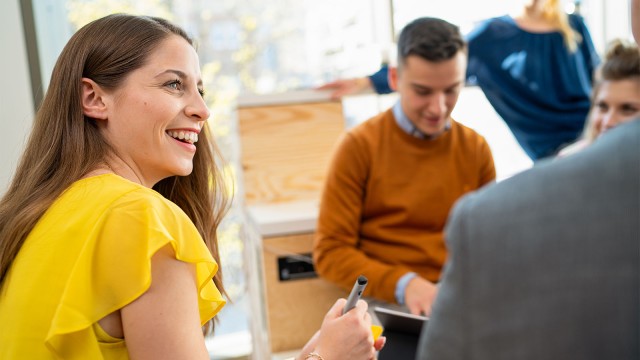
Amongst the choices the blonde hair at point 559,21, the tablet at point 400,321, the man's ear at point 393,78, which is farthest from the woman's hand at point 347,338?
the blonde hair at point 559,21

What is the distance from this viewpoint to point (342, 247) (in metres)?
1.69

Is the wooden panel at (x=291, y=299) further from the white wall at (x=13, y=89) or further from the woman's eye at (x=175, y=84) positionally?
the white wall at (x=13, y=89)

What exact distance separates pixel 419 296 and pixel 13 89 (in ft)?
4.85

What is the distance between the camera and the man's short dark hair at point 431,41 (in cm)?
175

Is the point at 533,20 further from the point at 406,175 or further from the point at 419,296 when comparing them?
the point at 419,296

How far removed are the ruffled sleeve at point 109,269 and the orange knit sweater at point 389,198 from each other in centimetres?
89

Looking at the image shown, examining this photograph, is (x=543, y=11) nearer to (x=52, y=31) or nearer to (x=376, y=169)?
(x=376, y=169)

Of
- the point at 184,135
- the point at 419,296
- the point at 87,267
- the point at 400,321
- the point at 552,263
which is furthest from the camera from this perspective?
the point at 419,296

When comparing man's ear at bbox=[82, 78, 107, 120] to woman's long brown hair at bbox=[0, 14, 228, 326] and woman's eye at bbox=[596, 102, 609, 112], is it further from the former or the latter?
woman's eye at bbox=[596, 102, 609, 112]

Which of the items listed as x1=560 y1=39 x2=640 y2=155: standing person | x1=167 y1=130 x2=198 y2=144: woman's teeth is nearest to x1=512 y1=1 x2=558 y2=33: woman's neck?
x1=560 y1=39 x2=640 y2=155: standing person

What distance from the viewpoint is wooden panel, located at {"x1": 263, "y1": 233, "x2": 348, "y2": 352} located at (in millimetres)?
1835

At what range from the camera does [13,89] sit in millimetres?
2180

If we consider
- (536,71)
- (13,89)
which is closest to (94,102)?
(13,89)

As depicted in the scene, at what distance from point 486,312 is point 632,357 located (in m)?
0.08
